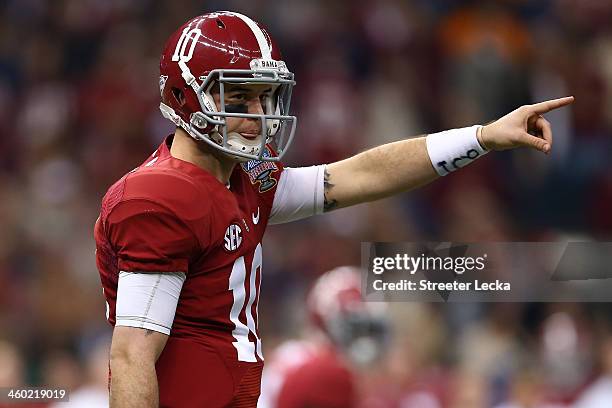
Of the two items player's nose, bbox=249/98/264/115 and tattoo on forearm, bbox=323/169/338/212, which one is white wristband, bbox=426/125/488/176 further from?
player's nose, bbox=249/98/264/115

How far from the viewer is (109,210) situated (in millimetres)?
2465

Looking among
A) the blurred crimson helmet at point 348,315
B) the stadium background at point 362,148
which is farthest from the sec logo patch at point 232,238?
the stadium background at point 362,148

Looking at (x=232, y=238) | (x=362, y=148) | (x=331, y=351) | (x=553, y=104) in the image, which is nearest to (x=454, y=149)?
(x=553, y=104)

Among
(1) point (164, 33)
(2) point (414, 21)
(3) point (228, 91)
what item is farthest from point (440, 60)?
(3) point (228, 91)

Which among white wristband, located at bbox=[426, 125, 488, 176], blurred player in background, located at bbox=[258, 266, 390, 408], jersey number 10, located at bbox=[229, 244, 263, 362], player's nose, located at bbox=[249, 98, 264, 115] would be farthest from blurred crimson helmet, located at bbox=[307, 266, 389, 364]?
player's nose, located at bbox=[249, 98, 264, 115]

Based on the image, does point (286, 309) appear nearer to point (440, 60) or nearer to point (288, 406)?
point (440, 60)

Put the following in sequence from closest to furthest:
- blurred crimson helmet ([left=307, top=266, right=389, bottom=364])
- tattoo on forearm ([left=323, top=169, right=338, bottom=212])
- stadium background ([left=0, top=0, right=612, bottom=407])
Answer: tattoo on forearm ([left=323, top=169, right=338, bottom=212]) < blurred crimson helmet ([left=307, top=266, right=389, bottom=364]) < stadium background ([left=0, top=0, right=612, bottom=407])

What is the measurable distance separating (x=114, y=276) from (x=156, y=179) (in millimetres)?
227

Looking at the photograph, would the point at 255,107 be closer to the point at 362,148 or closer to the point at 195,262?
the point at 195,262

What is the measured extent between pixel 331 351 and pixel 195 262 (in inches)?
69.5

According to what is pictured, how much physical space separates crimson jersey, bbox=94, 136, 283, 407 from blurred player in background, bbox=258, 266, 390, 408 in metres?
0.86

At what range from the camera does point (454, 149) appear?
112 inches

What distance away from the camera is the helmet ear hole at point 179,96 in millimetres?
2652

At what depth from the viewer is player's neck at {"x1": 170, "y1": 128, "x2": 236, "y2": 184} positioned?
263 centimetres
